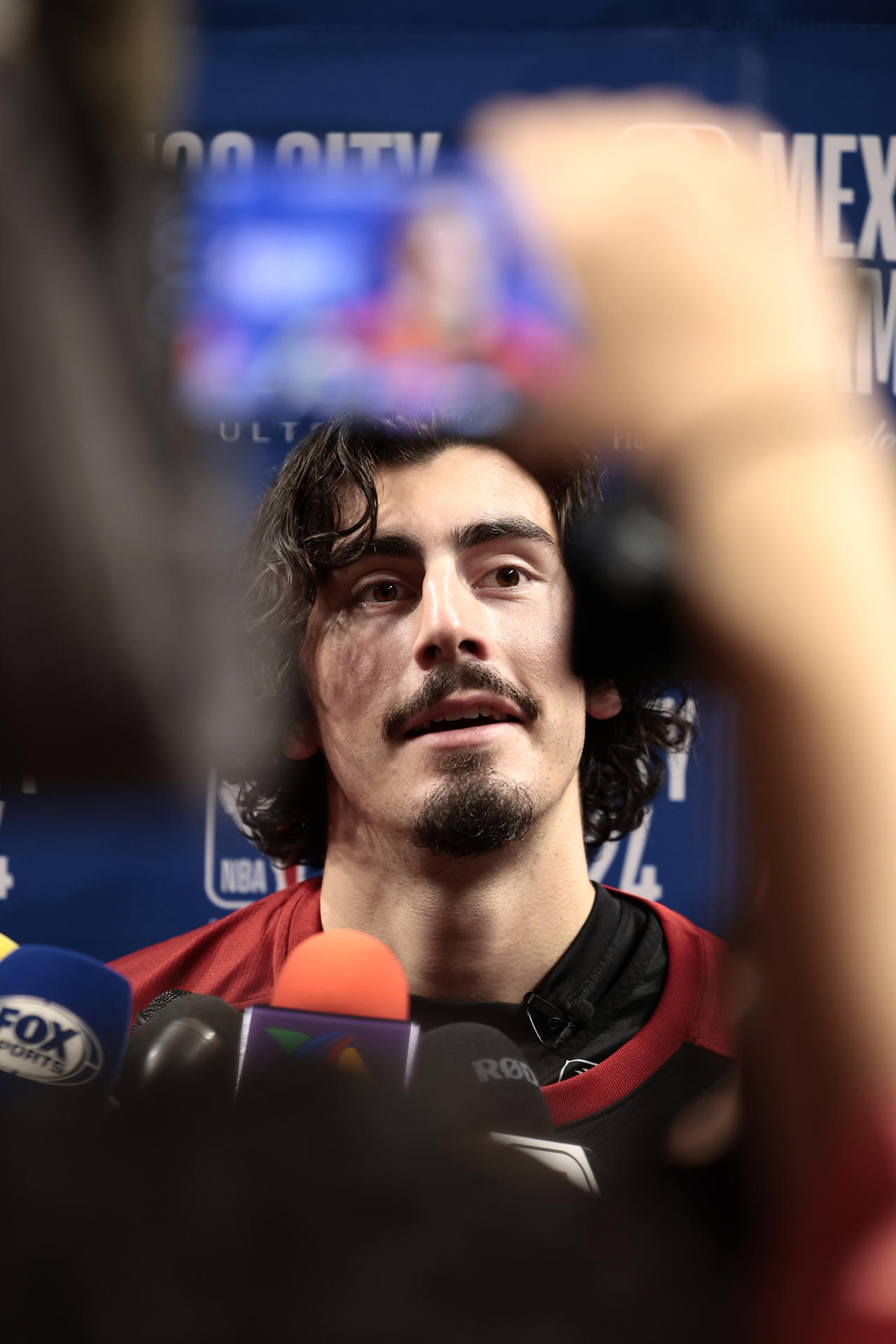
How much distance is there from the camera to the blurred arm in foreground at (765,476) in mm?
330

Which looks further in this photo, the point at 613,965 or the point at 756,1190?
the point at 613,965

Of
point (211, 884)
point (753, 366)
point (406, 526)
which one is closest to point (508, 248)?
point (753, 366)

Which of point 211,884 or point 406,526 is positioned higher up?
point 406,526

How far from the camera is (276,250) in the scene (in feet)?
3.03

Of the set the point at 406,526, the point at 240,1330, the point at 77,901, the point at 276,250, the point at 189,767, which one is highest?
the point at 276,250

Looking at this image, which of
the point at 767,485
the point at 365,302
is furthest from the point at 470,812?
the point at 767,485

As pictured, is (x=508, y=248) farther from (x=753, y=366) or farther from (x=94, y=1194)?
(x=94, y=1194)

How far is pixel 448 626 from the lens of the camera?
2.81 ft

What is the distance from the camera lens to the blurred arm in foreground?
13.0 inches

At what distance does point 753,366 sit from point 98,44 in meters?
0.21

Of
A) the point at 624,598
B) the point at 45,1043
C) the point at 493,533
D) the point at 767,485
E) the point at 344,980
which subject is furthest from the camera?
the point at 493,533

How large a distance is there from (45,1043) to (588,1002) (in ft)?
1.60

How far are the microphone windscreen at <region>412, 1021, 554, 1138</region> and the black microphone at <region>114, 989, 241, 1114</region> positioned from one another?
0.09 metres

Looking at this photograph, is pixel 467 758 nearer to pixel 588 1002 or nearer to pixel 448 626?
pixel 448 626
